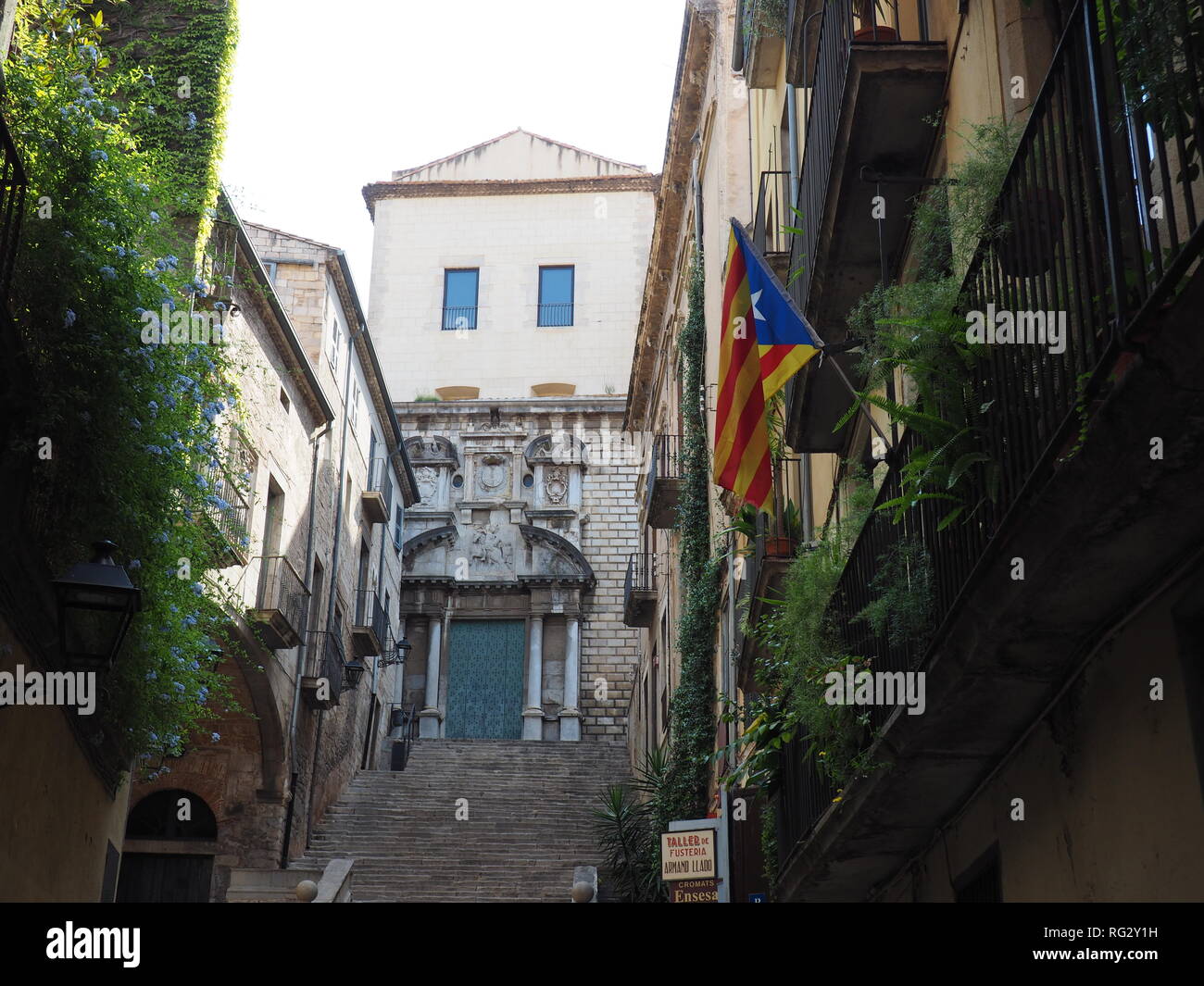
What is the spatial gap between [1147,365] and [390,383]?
33944mm

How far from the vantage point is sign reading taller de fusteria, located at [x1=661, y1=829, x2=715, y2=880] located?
1295 centimetres

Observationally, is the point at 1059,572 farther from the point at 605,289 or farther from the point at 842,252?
the point at 605,289

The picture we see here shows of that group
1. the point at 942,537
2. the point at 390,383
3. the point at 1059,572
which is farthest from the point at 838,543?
the point at 390,383

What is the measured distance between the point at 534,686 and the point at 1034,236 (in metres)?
27.8

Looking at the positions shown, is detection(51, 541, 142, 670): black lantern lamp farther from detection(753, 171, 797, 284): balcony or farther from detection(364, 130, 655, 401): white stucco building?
detection(364, 130, 655, 401): white stucco building

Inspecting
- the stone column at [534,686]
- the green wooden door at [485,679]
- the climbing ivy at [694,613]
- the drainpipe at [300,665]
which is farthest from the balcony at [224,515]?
the green wooden door at [485,679]

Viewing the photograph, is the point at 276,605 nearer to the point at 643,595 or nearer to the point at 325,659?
the point at 325,659

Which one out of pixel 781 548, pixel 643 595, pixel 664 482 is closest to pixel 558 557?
pixel 643 595

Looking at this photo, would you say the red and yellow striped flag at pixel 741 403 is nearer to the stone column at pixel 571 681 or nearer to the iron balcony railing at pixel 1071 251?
the iron balcony railing at pixel 1071 251

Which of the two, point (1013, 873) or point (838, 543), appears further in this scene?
point (838, 543)

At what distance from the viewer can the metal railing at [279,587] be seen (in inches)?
720

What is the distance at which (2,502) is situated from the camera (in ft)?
22.6

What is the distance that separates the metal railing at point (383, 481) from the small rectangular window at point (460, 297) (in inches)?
343

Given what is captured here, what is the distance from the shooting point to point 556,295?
38.4 m
